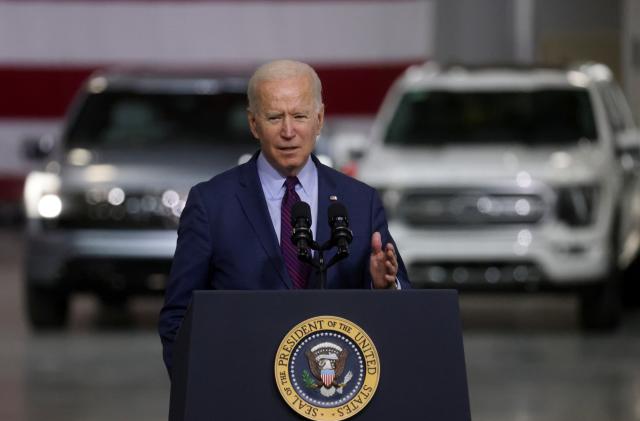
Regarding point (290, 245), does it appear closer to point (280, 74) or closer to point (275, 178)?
point (275, 178)

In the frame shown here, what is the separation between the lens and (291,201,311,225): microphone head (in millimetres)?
4516

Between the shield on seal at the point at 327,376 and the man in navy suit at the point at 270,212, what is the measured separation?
1.37 feet

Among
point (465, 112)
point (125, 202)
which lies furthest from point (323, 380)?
point (465, 112)

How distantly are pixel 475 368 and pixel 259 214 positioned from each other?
6.90m

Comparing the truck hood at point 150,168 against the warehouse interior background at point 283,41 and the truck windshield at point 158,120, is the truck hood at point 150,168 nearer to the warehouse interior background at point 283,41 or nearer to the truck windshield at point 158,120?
the truck windshield at point 158,120

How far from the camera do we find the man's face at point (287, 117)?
462cm

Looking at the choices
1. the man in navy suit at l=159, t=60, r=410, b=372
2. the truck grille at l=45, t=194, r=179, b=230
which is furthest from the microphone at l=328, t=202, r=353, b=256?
the truck grille at l=45, t=194, r=179, b=230

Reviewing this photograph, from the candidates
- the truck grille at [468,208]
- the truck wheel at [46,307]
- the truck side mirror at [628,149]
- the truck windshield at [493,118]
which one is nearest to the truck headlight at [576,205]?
the truck grille at [468,208]

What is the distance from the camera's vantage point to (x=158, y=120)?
14.4 m

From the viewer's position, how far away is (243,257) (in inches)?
186

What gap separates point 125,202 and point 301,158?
8572 millimetres

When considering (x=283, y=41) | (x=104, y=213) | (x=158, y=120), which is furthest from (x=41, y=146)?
(x=283, y=41)

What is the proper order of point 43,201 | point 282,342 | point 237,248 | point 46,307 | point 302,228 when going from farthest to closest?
point 46,307
point 43,201
point 237,248
point 302,228
point 282,342

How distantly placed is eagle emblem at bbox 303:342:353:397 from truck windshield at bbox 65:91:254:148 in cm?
954
